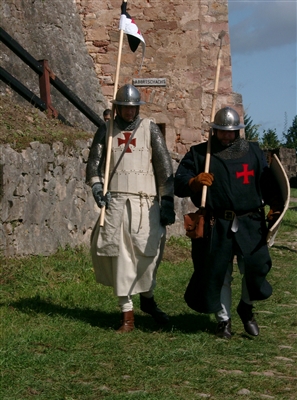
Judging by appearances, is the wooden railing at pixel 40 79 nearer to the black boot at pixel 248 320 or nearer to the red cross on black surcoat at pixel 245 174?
the red cross on black surcoat at pixel 245 174

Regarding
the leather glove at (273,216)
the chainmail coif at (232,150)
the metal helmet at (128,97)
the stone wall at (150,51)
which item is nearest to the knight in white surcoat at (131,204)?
the metal helmet at (128,97)

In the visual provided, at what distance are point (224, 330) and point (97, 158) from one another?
175 cm

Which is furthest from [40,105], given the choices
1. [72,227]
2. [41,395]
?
[41,395]

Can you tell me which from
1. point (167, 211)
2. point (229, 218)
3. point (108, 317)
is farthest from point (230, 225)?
point (108, 317)

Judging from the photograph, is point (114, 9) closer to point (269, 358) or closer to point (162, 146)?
point (162, 146)

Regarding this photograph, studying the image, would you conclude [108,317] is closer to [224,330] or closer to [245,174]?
[224,330]

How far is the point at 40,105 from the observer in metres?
10.6

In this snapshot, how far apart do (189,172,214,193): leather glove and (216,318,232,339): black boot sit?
41.6 inches

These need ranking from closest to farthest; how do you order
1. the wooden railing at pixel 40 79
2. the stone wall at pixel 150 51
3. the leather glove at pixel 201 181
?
the leather glove at pixel 201 181 → the wooden railing at pixel 40 79 → the stone wall at pixel 150 51

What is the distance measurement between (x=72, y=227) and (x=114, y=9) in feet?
24.7

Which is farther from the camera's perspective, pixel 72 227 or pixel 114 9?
pixel 114 9

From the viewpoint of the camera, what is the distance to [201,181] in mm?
5820

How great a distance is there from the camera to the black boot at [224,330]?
19.6 feet

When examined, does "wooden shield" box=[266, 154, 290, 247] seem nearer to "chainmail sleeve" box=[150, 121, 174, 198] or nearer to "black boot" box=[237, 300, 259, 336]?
"black boot" box=[237, 300, 259, 336]
